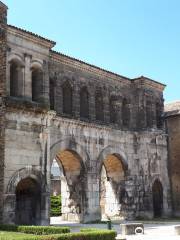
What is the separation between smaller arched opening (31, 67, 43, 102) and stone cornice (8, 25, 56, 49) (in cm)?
135

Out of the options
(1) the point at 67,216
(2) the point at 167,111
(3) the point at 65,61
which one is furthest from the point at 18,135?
(2) the point at 167,111

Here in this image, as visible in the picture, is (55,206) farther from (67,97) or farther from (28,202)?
(28,202)

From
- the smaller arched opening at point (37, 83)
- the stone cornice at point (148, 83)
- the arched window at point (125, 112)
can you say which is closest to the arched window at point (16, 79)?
the smaller arched opening at point (37, 83)

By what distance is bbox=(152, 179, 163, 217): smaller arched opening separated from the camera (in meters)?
29.8

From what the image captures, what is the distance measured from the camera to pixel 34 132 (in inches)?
814

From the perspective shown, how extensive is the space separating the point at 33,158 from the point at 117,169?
30.5 ft

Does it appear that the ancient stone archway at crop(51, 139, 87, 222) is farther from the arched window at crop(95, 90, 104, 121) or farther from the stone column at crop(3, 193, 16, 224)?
the stone column at crop(3, 193, 16, 224)

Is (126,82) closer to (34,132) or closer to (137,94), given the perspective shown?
(137,94)

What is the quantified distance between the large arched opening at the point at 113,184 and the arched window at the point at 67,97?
15.6 feet

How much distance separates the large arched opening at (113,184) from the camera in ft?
92.4

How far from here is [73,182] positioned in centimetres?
2575

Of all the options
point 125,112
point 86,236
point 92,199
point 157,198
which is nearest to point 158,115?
point 125,112

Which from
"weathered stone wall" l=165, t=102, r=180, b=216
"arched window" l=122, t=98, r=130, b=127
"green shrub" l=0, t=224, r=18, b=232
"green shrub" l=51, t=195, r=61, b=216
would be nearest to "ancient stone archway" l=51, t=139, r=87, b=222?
"arched window" l=122, t=98, r=130, b=127

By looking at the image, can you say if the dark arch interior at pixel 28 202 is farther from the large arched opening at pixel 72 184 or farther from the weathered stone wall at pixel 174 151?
the weathered stone wall at pixel 174 151
